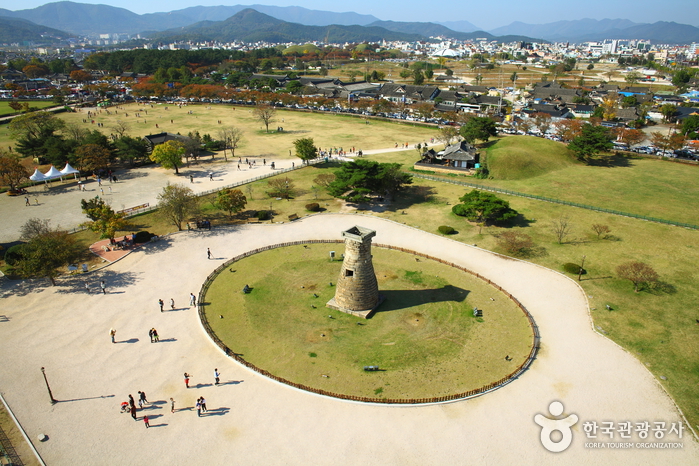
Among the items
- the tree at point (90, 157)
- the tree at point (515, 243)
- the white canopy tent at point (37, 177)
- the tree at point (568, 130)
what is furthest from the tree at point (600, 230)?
the white canopy tent at point (37, 177)

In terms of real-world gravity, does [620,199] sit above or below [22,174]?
below

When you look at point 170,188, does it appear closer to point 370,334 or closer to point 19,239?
point 19,239

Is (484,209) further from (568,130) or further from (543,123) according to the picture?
(543,123)

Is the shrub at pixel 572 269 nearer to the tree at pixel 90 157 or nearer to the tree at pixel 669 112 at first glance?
the tree at pixel 90 157

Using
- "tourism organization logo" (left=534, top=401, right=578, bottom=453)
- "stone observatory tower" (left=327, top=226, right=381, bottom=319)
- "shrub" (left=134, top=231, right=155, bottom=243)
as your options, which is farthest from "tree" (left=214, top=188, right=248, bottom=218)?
"tourism organization logo" (left=534, top=401, right=578, bottom=453)

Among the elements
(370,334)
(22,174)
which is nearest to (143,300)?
(370,334)

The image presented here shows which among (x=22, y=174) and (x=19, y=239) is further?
(x=22, y=174)

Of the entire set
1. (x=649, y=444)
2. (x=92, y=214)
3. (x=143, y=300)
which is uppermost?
(x=92, y=214)
